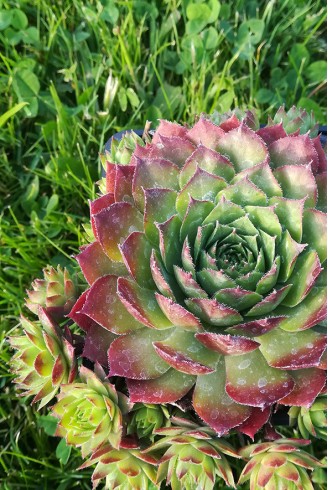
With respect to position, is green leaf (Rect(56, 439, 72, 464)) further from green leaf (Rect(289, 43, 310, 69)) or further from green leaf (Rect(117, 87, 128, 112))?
green leaf (Rect(289, 43, 310, 69))

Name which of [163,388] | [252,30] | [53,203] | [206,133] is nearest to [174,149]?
[206,133]

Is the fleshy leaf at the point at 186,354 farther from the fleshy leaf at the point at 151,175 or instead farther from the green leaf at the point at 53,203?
the green leaf at the point at 53,203

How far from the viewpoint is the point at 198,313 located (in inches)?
35.7

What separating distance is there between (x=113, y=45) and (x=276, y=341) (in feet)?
3.68

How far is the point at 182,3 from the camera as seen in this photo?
1.79 m

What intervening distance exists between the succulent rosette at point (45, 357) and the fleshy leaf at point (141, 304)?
0.13 meters

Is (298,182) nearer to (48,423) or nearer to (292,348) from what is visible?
(292,348)

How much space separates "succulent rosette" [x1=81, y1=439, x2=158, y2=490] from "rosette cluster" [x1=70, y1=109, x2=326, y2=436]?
11 centimetres

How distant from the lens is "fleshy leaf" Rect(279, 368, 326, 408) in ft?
2.89

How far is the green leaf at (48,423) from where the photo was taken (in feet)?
4.44

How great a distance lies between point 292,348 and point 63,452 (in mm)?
636

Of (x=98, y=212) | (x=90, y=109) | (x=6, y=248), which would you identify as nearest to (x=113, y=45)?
(x=90, y=109)

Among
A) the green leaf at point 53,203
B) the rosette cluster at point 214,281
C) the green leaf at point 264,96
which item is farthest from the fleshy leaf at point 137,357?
the green leaf at point 264,96

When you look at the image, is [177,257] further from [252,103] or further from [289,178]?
[252,103]
